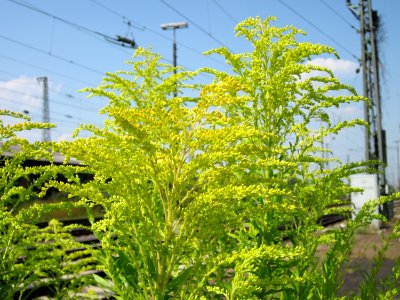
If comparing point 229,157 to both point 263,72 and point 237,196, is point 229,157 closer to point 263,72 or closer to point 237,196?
point 237,196

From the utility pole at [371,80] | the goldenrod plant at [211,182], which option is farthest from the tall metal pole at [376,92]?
the goldenrod plant at [211,182]

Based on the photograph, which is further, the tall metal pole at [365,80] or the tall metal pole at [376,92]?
the tall metal pole at [376,92]

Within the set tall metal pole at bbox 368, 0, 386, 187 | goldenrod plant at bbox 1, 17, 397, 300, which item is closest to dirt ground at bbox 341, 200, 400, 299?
goldenrod plant at bbox 1, 17, 397, 300

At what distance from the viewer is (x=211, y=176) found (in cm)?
248

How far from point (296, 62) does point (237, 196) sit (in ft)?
6.01

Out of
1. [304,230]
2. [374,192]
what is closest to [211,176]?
[304,230]

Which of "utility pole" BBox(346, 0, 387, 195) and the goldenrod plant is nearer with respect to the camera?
the goldenrod plant

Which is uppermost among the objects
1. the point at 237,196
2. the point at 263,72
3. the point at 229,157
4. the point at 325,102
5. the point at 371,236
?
the point at 263,72

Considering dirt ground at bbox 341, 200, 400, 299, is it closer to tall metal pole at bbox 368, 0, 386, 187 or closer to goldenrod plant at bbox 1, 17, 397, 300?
goldenrod plant at bbox 1, 17, 397, 300

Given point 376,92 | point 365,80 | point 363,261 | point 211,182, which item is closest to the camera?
point 211,182

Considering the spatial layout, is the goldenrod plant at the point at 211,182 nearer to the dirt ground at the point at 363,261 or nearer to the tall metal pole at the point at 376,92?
the dirt ground at the point at 363,261

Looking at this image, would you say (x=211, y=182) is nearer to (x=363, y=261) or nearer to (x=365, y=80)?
(x=363, y=261)

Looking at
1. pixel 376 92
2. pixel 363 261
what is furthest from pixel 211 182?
pixel 376 92

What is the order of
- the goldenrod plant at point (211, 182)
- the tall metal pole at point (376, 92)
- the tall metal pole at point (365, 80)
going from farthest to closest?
the tall metal pole at point (376, 92)
the tall metal pole at point (365, 80)
the goldenrod plant at point (211, 182)
